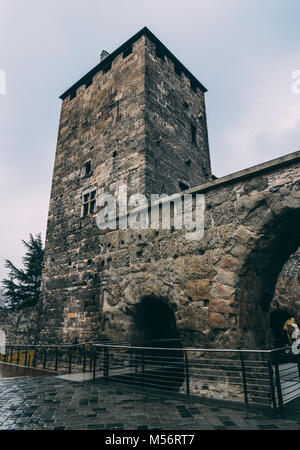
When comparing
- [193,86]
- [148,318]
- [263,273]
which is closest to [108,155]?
[148,318]

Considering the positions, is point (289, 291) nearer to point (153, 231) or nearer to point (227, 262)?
point (227, 262)

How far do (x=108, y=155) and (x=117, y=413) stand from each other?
28.5 ft

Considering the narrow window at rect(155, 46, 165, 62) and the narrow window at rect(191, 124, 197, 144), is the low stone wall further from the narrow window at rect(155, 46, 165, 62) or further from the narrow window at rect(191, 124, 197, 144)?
the narrow window at rect(155, 46, 165, 62)

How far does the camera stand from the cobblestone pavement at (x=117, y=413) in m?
3.46

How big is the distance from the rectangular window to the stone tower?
0.13ft

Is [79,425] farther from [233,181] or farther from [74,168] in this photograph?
[74,168]

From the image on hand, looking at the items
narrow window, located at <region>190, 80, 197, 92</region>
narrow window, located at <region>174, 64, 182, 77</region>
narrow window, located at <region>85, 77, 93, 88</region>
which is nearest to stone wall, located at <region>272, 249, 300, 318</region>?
narrow window, located at <region>190, 80, 197, 92</region>

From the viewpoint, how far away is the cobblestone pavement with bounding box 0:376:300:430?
346 cm

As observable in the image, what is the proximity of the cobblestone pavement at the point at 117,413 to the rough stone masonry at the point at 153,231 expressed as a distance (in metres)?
1.49

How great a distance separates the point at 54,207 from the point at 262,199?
9.33 metres

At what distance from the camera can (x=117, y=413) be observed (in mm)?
3943

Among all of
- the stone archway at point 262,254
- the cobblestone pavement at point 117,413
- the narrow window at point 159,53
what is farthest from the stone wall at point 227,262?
the narrow window at point 159,53

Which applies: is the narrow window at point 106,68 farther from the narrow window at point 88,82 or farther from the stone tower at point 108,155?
the narrow window at point 88,82

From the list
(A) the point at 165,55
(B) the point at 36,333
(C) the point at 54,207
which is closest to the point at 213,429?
(B) the point at 36,333
